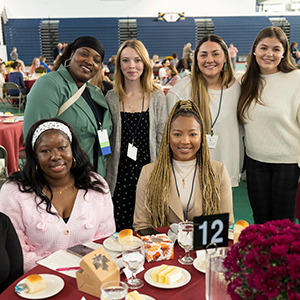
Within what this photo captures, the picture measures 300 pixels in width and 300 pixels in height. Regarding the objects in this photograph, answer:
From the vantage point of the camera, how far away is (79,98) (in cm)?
234

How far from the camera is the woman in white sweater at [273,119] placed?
7.77 feet

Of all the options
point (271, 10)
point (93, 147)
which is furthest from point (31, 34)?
point (93, 147)

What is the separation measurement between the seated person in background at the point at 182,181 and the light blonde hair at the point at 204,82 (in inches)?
16.2

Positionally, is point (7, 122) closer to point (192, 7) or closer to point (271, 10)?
point (192, 7)

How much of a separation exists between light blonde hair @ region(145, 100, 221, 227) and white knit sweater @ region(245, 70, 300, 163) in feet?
1.98

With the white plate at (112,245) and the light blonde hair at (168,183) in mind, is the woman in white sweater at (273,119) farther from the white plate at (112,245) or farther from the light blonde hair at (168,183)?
the white plate at (112,245)

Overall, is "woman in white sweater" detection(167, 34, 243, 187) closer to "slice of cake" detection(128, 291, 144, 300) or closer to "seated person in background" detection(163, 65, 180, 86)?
"slice of cake" detection(128, 291, 144, 300)

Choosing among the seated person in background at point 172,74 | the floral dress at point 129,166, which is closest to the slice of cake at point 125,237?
the floral dress at point 129,166

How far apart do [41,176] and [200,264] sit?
939mm

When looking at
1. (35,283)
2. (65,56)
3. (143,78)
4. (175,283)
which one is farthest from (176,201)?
(65,56)

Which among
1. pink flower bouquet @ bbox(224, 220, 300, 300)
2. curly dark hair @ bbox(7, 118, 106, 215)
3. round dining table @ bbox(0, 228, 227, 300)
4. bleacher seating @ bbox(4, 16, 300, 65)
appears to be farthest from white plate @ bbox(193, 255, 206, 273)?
bleacher seating @ bbox(4, 16, 300, 65)

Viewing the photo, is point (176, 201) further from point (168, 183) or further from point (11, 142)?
point (11, 142)

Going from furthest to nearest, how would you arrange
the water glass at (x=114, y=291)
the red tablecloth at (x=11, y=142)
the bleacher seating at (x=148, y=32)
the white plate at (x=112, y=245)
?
the bleacher seating at (x=148, y=32)
the red tablecloth at (x=11, y=142)
the white plate at (x=112, y=245)
the water glass at (x=114, y=291)

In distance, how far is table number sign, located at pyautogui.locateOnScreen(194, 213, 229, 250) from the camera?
1.28 metres
